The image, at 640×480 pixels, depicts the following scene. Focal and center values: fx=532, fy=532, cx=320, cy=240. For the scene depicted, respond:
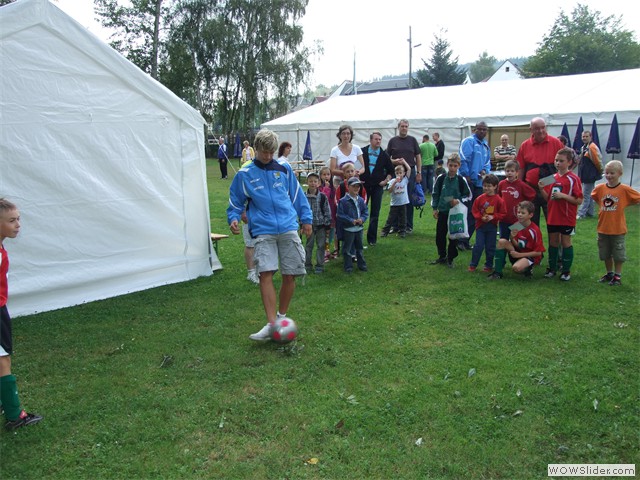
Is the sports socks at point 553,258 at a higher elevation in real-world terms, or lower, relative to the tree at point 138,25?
lower

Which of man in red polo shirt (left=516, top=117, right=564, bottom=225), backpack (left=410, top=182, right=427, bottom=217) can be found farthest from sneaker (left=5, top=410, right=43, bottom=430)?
backpack (left=410, top=182, right=427, bottom=217)

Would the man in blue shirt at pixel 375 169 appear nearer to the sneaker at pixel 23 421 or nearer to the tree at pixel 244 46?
the sneaker at pixel 23 421

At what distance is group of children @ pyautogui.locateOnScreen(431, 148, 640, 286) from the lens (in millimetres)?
6348

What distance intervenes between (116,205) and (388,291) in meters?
3.52

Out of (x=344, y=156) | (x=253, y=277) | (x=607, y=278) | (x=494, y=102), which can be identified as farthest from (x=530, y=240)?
(x=494, y=102)

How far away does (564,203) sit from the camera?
664cm

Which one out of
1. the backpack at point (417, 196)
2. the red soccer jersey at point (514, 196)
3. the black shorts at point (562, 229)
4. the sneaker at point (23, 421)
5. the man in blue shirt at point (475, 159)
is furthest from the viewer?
the backpack at point (417, 196)

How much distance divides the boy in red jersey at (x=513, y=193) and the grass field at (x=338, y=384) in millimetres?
987

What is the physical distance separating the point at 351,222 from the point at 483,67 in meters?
144

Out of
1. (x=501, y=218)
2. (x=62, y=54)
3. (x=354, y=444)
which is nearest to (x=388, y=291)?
(x=501, y=218)

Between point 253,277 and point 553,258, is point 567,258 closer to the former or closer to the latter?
point 553,258

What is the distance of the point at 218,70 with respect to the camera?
Answer: 3691 centimetres

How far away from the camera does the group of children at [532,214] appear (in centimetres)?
635

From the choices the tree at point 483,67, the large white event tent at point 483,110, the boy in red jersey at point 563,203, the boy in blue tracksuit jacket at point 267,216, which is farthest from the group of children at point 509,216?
the tree at point 483,67
